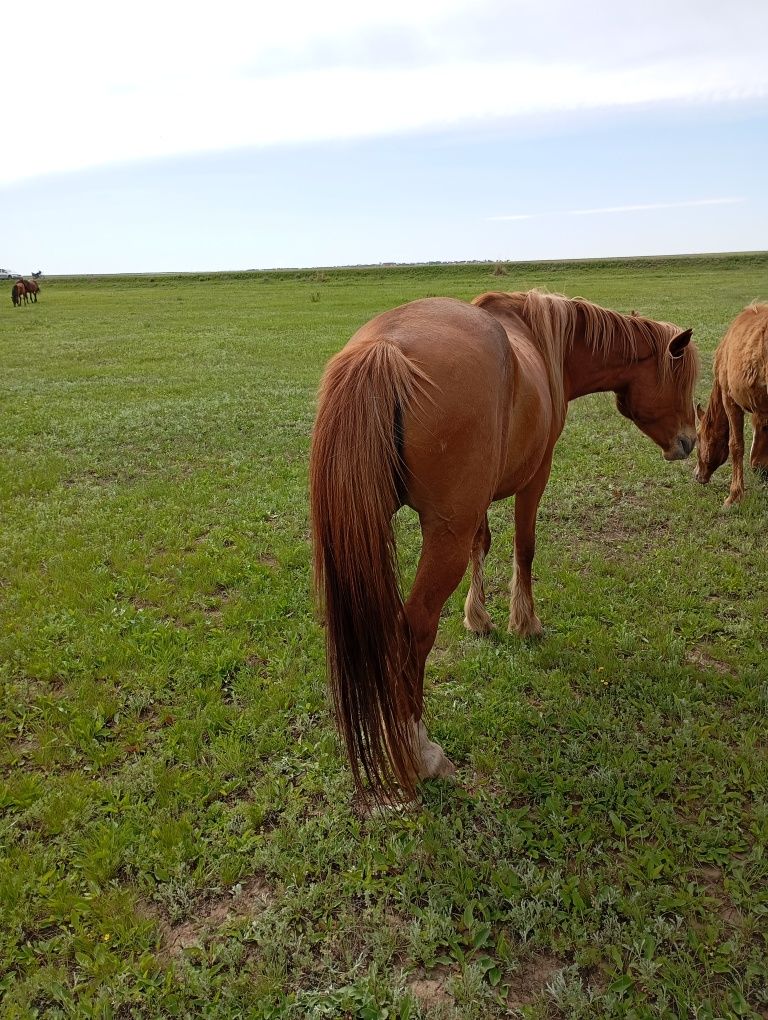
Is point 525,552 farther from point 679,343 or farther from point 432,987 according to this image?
point 432,987

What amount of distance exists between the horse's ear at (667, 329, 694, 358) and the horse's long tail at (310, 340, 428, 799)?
2760mm

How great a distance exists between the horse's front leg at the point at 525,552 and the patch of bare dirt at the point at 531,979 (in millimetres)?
2159

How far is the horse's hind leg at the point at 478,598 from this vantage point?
416 centimetres

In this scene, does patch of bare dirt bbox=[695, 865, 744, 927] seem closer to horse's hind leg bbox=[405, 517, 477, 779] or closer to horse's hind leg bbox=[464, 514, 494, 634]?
horse's hind leg bbox=[405, 517, 477, 779]

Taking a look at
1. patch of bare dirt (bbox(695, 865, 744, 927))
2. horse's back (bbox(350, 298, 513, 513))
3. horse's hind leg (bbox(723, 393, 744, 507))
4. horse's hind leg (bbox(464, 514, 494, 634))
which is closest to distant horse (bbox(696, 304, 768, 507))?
horse's hind leg (bbox(723, 393, 744, 507))

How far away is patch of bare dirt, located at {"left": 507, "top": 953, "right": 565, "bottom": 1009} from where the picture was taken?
2113mm

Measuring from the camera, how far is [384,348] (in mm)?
2436

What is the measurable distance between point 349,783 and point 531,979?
1147mm

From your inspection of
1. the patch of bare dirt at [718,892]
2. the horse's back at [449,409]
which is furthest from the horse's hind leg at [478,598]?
the patch of bare dirt at [718,892]

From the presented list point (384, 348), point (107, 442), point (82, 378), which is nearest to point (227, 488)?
point (107, 442)

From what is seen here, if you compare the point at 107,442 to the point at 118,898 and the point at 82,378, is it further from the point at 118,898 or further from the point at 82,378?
the point at 118,898

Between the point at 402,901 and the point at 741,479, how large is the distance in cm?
556

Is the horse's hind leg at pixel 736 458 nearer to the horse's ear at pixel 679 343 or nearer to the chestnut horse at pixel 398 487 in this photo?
the horse's ear at pixel 679 343

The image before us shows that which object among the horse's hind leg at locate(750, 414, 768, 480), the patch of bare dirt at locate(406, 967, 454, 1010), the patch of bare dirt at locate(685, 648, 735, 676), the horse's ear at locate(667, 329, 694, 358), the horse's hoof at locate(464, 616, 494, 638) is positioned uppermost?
the horse's ear at locate(667, 329, 694, 358)
